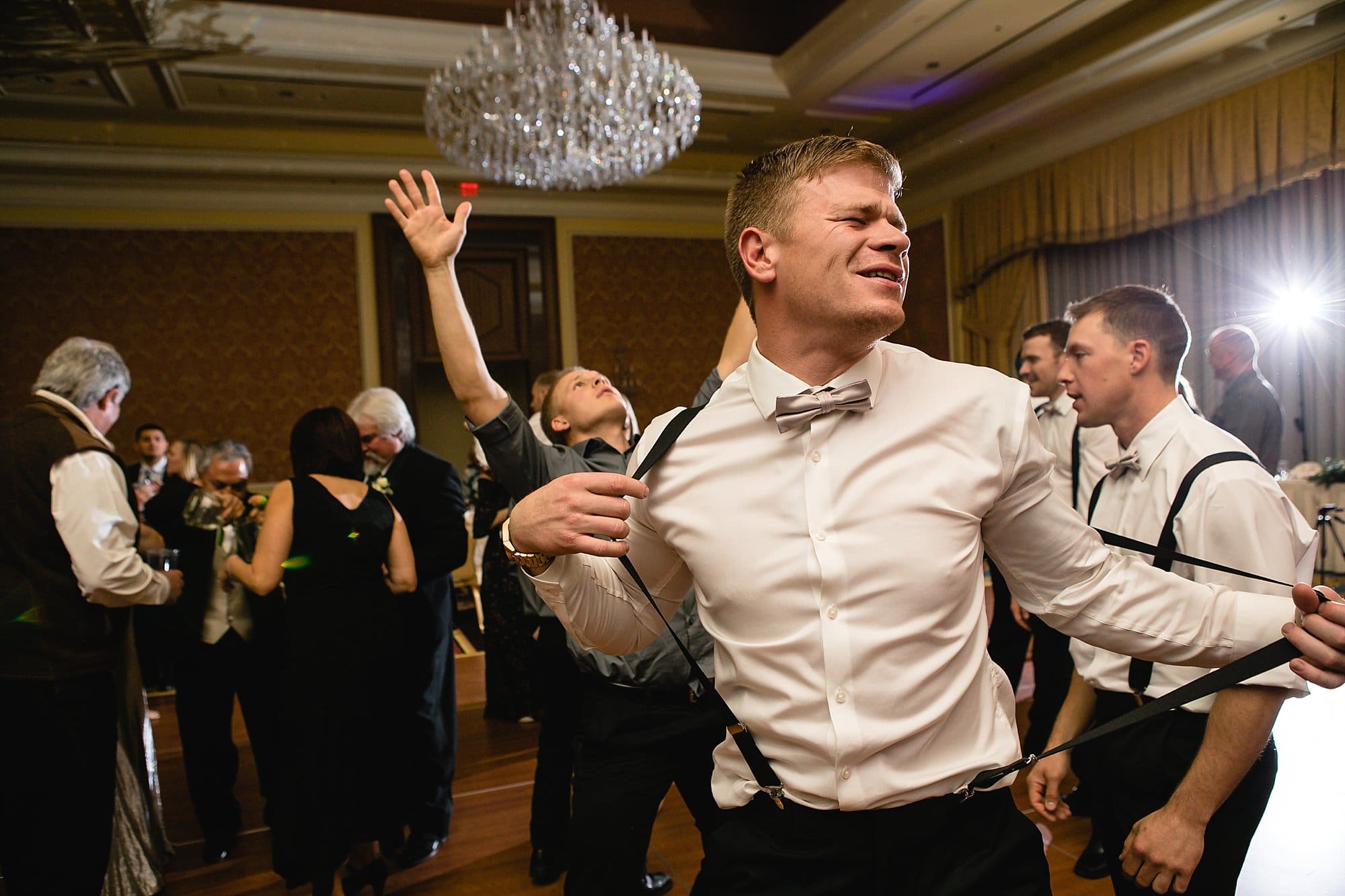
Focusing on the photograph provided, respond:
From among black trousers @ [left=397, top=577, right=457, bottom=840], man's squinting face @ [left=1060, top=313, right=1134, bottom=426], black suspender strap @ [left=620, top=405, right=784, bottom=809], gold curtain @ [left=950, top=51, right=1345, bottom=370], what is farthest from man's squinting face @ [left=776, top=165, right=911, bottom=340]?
gold curtain @ [left=950, top=51, right=1345, bottom=370]

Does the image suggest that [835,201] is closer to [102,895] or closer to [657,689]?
[657,689]

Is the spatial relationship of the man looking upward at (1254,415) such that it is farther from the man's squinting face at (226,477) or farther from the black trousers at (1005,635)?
the man's squinting face at (226,477)

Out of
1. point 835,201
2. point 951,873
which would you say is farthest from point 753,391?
point 951,873

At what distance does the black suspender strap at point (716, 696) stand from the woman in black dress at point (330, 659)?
61.4 inches

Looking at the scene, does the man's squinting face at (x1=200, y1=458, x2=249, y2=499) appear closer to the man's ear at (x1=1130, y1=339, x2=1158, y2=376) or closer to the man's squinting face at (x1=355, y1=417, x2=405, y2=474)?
the man's squinting face at (x1=355, y1=417, x2=405, y2=474)

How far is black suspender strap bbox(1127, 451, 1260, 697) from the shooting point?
149 cm

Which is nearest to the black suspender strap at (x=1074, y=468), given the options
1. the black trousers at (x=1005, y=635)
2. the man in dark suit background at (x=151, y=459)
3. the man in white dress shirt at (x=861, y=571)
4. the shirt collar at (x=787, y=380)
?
the black trousers at (x=1005, y=635)


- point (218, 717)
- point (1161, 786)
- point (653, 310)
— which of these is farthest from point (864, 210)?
point (653, 310)

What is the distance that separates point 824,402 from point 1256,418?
3.24 meters

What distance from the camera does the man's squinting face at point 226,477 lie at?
11.1 feet

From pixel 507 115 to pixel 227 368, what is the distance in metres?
4.24

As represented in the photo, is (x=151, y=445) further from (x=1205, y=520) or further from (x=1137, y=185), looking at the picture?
(x=1137, y=185)

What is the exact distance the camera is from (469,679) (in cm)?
548

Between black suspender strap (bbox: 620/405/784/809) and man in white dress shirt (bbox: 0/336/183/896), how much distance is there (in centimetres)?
191
